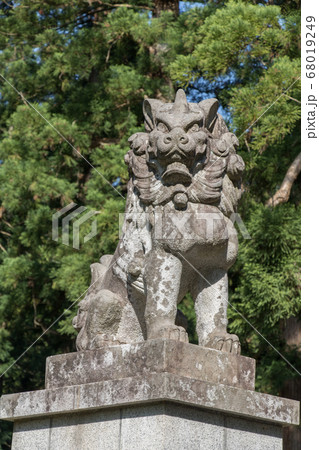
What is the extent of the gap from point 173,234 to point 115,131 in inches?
343

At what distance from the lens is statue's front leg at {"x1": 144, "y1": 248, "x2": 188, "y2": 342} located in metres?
5.27

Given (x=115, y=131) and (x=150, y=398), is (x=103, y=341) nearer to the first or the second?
(x=150, y=398)

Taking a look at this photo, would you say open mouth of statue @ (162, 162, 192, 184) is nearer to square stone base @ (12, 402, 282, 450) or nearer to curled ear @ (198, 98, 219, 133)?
curled ear @ (198, 98, 219, 133)

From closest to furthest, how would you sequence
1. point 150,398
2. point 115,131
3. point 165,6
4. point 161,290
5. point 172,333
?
point 150,398 < point 172,333 < point 161,290 < point 115,131 < point 165,6

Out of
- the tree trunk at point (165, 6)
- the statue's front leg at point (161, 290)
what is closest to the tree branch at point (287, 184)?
the tree trunk at point (165, 6)

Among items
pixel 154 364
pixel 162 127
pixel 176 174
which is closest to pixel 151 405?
pixel 154 364

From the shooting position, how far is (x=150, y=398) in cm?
478

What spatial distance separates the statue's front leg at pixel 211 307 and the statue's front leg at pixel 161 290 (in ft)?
0.80

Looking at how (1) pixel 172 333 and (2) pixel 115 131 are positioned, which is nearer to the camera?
(1) pixel 172 333

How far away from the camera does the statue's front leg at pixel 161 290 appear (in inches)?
207

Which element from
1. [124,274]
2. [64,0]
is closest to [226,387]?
[124,274]

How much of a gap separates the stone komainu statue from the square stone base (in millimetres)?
508

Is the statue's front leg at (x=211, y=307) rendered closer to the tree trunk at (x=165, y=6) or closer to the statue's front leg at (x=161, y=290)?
the statue's front leg at (x=161, y=290)

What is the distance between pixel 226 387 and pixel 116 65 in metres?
9.65
